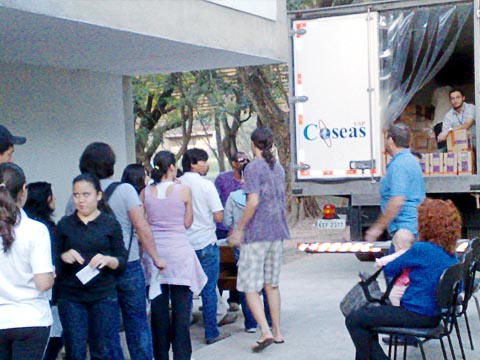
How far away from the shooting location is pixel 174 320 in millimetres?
5652

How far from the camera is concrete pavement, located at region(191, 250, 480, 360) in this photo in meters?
6.15

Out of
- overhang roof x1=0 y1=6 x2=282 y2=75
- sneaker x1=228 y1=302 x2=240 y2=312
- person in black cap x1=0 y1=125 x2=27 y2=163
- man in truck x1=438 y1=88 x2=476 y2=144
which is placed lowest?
sneaker x1=228 y1=302 x2=240 y2=312

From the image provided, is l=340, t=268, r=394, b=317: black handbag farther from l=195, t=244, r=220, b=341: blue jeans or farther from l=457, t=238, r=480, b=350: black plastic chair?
l=195, t=244, r=220, b=341: blue jeans

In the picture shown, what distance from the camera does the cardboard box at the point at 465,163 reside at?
898cm

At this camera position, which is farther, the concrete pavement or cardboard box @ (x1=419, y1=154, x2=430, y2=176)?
cardboard box @ (x1=419, y1=154, x2=430, y2=176)

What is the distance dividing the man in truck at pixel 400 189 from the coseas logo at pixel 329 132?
2.79m

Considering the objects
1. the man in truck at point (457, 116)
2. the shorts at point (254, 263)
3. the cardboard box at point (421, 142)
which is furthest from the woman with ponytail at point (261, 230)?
the cardboard box at point (421, 142)

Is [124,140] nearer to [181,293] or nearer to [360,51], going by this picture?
[360,51]

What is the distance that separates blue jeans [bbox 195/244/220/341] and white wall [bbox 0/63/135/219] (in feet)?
8.86

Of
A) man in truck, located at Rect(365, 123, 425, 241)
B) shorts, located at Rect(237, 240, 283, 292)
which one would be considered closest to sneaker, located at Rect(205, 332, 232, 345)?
shorts, located at Rect(237, 240, 283, 292)

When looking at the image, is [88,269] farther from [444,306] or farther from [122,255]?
[444,306]

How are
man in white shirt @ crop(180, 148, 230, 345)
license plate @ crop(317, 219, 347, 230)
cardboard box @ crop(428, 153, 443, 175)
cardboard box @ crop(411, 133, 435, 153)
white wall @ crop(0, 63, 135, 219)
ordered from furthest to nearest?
cardboard box @ crop(411, 133, 435, 153)
license plate @ crop(317, 219, 347, 230)
cardboard box @ crop(428, 153, 443, 175)
white wall @ crop(0, 63, 135, 219)
man in white shirt @ crop(180, 148, 230, 345)

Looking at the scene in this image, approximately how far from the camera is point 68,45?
→ 7.06 meters

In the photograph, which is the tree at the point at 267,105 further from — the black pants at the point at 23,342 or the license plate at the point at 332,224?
the black pants at the point at 23,342
